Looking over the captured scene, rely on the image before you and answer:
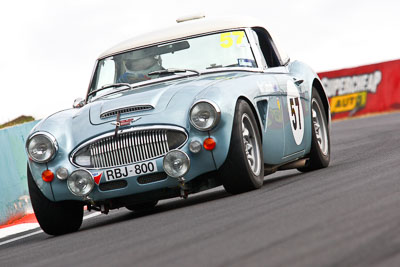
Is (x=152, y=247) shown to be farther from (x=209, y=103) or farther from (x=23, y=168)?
(x=23, y=168)

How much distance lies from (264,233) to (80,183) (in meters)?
2.64

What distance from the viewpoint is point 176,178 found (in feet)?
23.1

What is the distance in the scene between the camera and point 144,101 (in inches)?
289

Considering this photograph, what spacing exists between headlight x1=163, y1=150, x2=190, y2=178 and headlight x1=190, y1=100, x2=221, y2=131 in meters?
0.25

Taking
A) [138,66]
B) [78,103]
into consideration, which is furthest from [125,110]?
[138,66]

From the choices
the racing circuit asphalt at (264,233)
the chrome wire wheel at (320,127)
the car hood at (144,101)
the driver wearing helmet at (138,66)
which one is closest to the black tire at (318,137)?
the chrome wire wheel at (320,127)

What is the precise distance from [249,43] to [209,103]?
6.22 ft

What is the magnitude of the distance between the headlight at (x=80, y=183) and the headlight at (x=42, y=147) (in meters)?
0.25

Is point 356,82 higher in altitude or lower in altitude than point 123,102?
lower

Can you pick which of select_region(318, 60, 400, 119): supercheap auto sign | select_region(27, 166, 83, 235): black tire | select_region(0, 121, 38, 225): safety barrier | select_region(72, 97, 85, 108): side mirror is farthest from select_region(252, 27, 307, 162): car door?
select_region(318, 60, 400, 119): supercheap auto sign

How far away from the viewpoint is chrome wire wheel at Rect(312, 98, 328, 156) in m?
9.67

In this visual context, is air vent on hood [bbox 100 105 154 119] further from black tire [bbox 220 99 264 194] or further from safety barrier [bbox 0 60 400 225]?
safety barrier [bbox 0 60 400 225]

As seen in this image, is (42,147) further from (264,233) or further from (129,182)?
(264,233)

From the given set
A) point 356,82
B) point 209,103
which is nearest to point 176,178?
point 209,103
